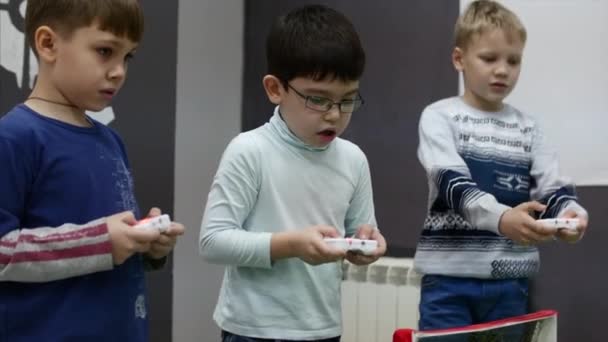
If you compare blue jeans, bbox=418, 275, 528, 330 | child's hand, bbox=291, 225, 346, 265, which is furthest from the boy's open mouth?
blue jeans, bbox=418, 275, 528, 330

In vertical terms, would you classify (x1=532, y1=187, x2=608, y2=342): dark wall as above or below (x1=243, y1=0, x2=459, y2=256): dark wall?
below

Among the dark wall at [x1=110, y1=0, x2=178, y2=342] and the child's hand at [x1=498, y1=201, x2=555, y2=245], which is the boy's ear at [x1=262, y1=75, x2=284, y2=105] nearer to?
the child's hand at [x1=498, y1=201, x2=555, y2=245]

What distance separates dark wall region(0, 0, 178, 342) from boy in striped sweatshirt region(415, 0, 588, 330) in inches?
49.9

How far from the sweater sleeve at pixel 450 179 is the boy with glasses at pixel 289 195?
0.37 metres

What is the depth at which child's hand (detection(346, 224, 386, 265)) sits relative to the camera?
1.49m

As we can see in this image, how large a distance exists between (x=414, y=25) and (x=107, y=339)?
6.81ft

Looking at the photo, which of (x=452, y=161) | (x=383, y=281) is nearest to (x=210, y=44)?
(x=383, y=281)

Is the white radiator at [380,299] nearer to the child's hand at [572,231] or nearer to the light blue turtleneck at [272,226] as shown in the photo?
the child's hand at [572,231]

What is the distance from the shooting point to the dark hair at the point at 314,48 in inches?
62.7

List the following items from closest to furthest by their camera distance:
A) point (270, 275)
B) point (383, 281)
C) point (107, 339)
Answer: point (107, 339) < point (270, 275) < point (383, 281)

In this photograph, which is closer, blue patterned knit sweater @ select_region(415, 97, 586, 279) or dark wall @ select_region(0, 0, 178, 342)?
blue patterned knit sweater @ select_region(415, 97, 586, 279)

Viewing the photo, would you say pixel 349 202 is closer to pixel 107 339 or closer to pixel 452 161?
pixel 452 161

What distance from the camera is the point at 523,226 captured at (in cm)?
181

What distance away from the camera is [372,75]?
320 centimetres
